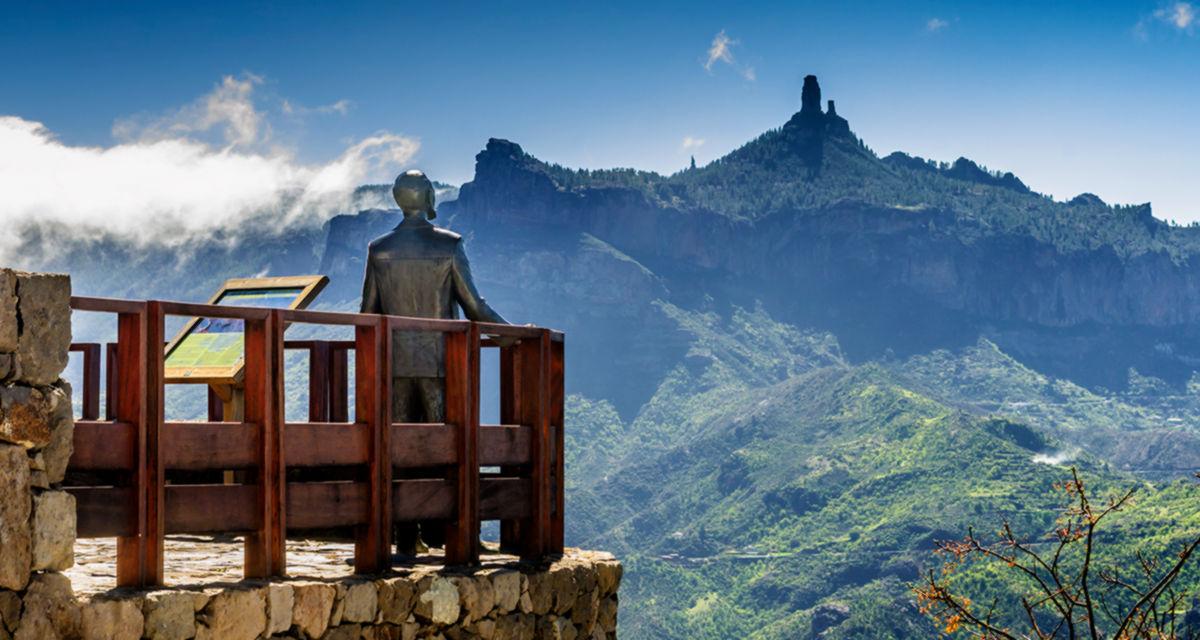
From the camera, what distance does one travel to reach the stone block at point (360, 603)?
783cm

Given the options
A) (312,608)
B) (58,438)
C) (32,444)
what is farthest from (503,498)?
(32,444)

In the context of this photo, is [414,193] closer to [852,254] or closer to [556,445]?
[556,445]

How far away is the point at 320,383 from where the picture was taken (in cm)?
1070

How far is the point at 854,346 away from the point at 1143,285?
3574 cm

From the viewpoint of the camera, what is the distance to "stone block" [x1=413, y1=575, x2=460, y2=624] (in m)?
8.31

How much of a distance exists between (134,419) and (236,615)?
0.87 meters

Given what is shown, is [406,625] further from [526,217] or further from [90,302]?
[526,217]

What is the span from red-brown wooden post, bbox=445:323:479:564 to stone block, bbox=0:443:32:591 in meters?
2.69

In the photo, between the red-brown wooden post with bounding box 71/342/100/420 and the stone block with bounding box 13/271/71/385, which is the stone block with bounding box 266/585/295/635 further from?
the red-brown wooden post with bounding box 71/342/100/420

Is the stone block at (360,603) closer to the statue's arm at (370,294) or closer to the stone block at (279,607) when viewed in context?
the stone block at (279,607)

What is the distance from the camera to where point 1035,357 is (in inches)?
7608

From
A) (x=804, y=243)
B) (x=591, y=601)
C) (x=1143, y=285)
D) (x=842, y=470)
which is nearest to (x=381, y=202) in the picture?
(x=804, y=243)

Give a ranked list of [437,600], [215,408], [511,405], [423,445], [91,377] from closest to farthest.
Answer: [437,600], [423,445], [511,405], [91,377], [215,408]

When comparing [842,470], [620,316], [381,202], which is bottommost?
[842,470]
